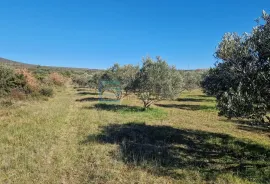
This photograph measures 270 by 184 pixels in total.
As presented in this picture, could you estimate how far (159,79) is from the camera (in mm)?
29609

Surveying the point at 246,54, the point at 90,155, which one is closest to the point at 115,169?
the point at 90,155

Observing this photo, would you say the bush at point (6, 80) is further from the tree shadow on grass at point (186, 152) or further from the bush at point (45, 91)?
the tree shadow on grass at point (186, 152)

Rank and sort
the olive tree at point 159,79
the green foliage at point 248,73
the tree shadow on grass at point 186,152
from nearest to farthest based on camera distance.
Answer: the green foliage at point 248,73 < the tree shadow on grass at point 186,152 < the olive tree at point 159,79

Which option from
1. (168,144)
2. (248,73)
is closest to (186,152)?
(168,144)

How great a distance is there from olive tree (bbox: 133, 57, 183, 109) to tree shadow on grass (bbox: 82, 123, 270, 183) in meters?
9.65

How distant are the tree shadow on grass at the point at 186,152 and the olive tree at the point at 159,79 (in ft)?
31.7

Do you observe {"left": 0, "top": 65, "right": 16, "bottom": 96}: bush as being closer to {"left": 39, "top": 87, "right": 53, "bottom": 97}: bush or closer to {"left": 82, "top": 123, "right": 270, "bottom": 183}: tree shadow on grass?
{"left": 39, "top": 87, "right": 53, "bottom": 97}: bush

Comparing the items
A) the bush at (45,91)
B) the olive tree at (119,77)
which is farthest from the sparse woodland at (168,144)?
the bush at (45,91)

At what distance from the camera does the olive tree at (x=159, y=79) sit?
97.2 feet

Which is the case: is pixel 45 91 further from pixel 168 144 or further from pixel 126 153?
pixel 126 153

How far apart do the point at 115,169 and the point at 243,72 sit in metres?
7.39

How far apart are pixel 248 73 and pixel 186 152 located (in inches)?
223

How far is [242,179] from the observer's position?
33.7 feet

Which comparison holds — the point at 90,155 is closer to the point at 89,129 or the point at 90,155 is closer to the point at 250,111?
the point at 89,129
